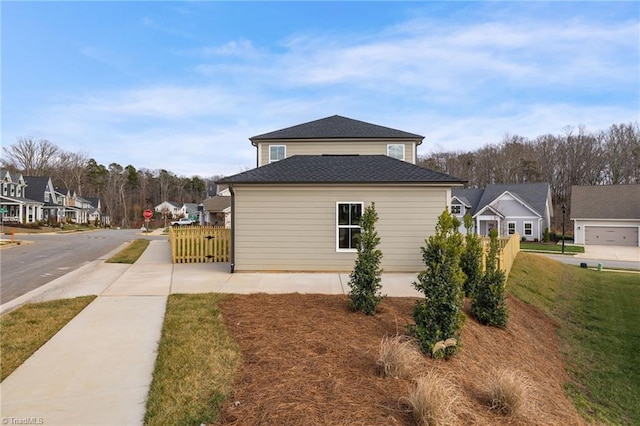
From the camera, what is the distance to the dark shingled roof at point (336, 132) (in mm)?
16264

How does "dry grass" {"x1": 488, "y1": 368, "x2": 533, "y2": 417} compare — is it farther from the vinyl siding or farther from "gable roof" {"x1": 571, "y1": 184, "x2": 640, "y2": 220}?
"gable roof" {"x1": 571, "y1": 184, "x2": 640, "y2": 220}

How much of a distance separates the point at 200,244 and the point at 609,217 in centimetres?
3799

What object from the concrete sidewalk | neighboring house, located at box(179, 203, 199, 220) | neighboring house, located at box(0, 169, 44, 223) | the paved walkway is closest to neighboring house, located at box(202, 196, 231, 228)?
the paved walkway

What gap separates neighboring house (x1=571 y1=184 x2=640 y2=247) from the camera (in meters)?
33.0

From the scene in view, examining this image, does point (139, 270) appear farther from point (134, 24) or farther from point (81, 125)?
point (81, 125)

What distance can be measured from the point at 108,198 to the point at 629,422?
86.3 meters

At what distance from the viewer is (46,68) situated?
44.6 ft

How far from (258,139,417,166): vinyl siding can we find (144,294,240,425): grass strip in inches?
444

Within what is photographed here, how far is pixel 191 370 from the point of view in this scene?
408 centimetres

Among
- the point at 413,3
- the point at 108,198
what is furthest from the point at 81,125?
the point at 108,198

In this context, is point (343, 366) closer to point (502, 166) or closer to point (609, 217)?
point (609, 217)

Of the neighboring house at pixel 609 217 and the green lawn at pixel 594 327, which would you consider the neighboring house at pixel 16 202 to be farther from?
the neighboring house at pixel 609 217

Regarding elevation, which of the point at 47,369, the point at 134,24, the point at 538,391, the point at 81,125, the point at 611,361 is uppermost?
the point at 134,24

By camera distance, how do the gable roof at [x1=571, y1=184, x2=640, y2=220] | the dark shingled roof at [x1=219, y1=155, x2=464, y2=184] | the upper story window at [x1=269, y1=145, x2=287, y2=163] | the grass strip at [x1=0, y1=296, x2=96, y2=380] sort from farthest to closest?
1. the gable roof at [x1=571, y1=184, x2=640, y2=220]
2. the upper story window at [x1=269, y1=145, x2=287, y2=163]
3. the dark shingled roof at [x1=219, y1=155, x2=464, y2=184]
4. the grass strip at [x1=0, y1=296, x2=96, y2=380]
